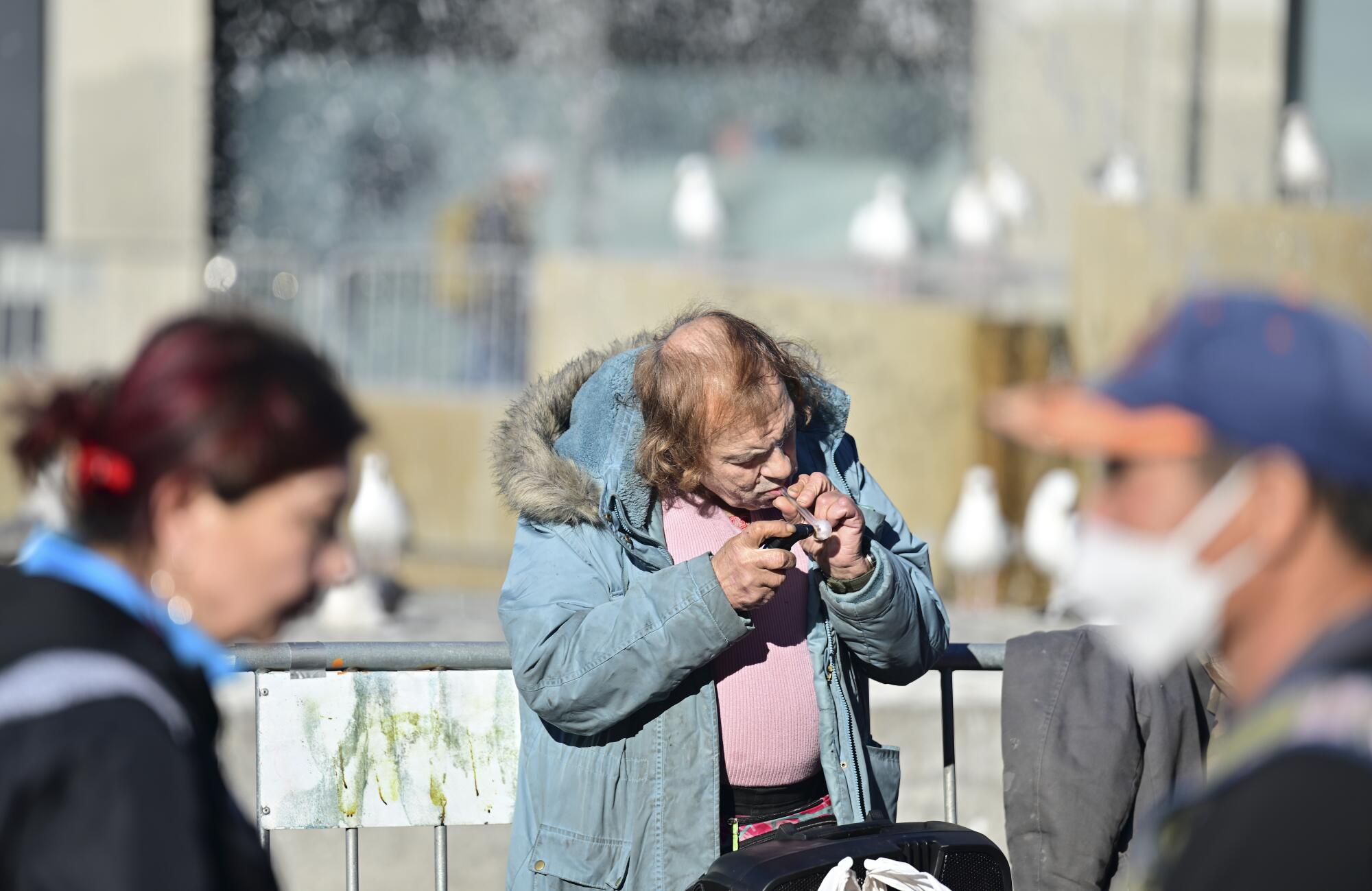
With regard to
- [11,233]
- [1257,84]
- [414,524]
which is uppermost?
[1257,84]

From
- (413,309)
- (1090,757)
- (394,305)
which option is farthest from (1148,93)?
(1090,757)

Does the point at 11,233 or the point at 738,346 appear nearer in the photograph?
the point at 738,346

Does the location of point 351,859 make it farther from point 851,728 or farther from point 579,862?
point 851,728

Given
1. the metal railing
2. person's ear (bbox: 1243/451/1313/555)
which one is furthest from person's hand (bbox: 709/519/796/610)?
person's ear (bbox: 1243/451/1313/555)

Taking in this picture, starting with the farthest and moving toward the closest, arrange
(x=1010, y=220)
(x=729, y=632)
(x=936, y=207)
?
(x=936, y=207), (x=1010, y=220), (x=729, y=632)

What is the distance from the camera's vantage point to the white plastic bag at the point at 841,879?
2551 millimetres

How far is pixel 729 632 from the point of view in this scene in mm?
2723

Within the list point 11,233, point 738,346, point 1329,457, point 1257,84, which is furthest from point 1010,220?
point 1329,457

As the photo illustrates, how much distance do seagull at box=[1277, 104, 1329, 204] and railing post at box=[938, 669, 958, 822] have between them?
34.8ft

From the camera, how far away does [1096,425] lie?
4.58ft

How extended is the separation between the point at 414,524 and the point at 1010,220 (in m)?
5.80

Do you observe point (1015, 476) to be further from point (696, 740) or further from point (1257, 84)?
point (696, 740)

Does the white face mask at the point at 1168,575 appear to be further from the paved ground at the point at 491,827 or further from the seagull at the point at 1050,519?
the seagull at the point at 1050,519

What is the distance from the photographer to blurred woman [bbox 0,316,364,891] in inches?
57.2
